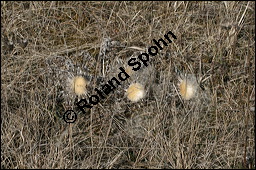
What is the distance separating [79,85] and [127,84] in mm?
278

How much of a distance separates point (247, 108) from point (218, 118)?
19 centimetres

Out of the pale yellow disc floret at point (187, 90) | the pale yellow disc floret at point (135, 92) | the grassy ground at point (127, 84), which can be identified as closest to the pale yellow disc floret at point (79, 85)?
the grassy ground at point (127, 84)

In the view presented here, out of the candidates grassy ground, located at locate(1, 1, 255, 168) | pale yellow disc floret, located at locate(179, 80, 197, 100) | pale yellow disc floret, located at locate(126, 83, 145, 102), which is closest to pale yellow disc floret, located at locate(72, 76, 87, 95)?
grassy ground, located at locate(1, 1, 255, 168)

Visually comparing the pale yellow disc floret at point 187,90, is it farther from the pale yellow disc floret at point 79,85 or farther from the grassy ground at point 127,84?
the pale yellow disc floret at point 79,85

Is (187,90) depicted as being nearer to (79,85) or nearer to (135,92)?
(135,92)

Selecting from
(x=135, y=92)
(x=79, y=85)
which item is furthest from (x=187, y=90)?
(x=79, y=85)

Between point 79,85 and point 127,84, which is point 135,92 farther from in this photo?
point 79,85

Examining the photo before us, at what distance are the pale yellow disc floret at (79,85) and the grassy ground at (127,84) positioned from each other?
2.0 inches

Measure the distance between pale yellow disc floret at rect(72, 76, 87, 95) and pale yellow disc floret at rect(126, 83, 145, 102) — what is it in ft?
0.81

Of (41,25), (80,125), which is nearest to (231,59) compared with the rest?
(80,125)

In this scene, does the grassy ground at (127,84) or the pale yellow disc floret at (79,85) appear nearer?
the grassy ground at (127,84)

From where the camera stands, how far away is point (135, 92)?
263 centimetres

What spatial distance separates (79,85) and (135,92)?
1.04 ft

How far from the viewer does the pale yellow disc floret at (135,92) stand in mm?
2607
